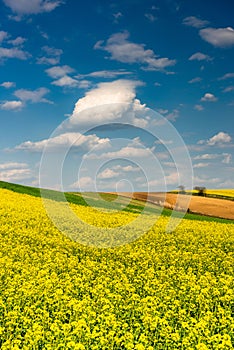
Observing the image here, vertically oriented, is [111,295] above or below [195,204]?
below

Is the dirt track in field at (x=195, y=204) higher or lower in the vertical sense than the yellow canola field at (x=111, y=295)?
higher

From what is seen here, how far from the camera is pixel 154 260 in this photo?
19.8 meters

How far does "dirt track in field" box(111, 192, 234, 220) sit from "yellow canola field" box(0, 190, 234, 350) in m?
32.3

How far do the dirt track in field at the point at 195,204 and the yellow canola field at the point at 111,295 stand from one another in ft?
106

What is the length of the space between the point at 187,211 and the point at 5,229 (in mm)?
36015

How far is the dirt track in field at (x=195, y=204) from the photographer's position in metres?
57.3

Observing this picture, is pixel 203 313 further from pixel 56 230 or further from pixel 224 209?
pixel 224 209

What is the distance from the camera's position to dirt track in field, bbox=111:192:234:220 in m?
57.3

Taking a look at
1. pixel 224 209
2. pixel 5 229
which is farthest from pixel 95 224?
pixel 224 209

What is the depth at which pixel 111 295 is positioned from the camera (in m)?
13.1

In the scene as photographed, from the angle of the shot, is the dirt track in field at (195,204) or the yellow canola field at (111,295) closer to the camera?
the yellow canola field at (111,295)

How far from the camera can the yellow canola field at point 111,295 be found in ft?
32.4

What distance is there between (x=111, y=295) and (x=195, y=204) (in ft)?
166

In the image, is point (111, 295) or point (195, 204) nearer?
point (111, 295)
